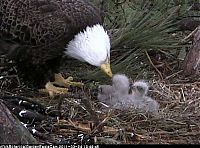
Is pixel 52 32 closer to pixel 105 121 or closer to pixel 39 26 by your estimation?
pixel 39 26

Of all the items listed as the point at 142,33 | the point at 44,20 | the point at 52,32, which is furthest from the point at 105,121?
the point at 142,33

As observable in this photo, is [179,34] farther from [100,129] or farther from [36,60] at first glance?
[100,129]

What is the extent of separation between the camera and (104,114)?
151 inches

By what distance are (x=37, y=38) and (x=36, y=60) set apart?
0.73 feet

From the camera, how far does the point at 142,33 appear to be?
496 centimetres

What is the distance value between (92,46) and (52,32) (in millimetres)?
332

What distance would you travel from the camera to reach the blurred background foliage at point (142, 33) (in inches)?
191

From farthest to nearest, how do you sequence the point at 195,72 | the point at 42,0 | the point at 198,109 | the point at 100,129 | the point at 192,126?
the point at 195,72 < the point at 42,0 < the point at 198,109 < the point at 192,126 < the point at 100,129

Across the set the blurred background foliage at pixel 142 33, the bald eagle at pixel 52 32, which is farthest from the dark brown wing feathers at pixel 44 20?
the blurred background foliage at pixel 142 33

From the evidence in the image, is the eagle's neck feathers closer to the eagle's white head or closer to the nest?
the eagle's white head

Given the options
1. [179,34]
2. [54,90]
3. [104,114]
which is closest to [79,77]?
[54,90]

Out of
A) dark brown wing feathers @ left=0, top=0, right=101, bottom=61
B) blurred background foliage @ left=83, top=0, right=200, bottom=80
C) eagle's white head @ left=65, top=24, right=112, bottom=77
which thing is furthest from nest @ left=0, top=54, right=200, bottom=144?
blurred background foliage @ left=83, top=0, right=200, bottom=80

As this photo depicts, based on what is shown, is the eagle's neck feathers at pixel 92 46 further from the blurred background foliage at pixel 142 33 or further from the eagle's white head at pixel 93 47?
the blurred background foliage at pixel 142 33

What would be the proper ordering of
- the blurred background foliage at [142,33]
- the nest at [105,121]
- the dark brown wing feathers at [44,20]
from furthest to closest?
the blurred background foliage at [142,33] < the dark brown wing feathers at [44,20] < the nest at [105,121]
